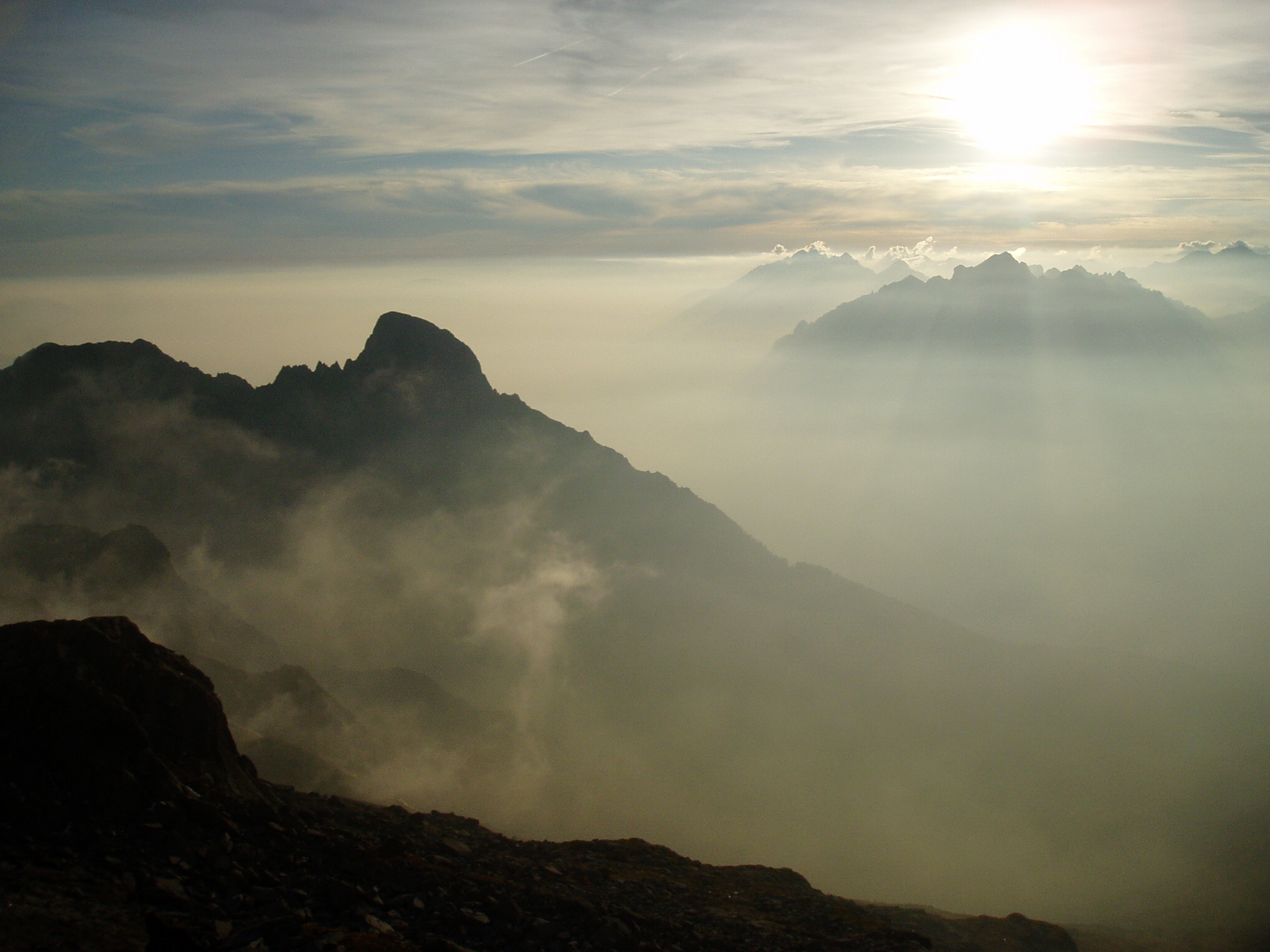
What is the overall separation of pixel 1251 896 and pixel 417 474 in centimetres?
17527

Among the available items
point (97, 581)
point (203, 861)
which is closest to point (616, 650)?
point (97, 581)

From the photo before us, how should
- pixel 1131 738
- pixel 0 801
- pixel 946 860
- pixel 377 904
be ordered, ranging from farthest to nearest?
1. pixel 1131 738
2. pixel 946 860
3. pixel 377 904
4. pixel 0 801

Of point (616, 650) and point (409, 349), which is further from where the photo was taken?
point (409, 349)

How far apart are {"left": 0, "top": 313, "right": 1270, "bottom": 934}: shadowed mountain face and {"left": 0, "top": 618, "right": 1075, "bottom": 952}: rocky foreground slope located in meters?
69.2

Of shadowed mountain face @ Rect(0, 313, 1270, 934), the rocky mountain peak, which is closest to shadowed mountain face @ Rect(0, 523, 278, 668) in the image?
shadowed mountain face @ Rect(0, 313, 1270, 934)

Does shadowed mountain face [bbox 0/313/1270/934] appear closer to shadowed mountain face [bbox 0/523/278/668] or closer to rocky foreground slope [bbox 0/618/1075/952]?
shadowed mountain face [bbox 0/523/278/668]

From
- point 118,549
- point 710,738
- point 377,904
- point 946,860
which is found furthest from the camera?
point 710,738

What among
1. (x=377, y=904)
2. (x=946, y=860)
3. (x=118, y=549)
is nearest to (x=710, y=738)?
(x=946, y=860)

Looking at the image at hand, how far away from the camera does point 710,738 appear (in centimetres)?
14200

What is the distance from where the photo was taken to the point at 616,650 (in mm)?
154000

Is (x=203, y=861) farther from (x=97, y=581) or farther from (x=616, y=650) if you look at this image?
(x=616, y=650)

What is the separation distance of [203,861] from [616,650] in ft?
434

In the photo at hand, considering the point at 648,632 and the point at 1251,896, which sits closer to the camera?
the point at 1251,896

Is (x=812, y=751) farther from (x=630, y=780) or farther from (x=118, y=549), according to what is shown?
(x=118, y=549)
